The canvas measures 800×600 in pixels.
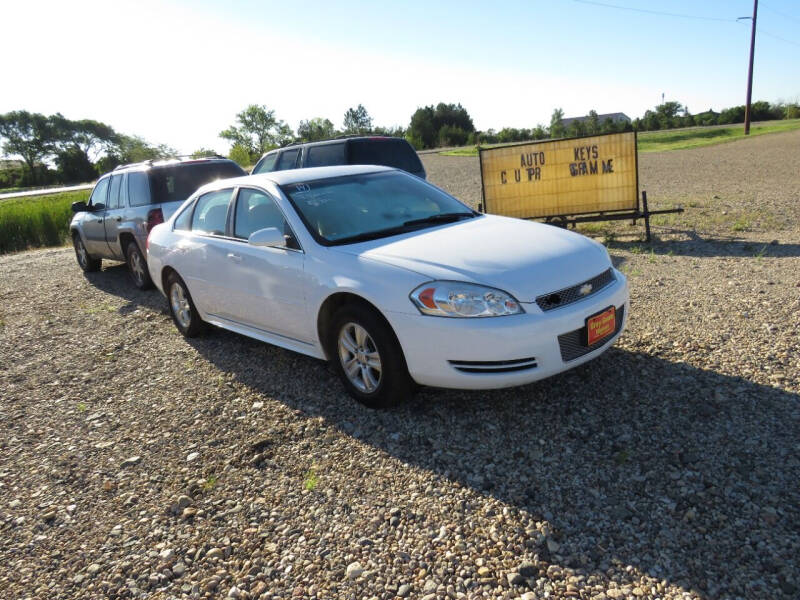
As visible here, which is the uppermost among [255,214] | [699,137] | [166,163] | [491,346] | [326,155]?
[166,163]

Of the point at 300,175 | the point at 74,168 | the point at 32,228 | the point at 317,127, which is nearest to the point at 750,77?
the point at 32,228

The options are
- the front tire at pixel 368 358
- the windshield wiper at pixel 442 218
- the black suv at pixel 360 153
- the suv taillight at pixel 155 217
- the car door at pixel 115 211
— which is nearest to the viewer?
the front tire at pixel 368 358

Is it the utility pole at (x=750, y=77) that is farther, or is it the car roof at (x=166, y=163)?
the utility pole at (x=750, y=77)

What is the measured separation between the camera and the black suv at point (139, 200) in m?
8.33

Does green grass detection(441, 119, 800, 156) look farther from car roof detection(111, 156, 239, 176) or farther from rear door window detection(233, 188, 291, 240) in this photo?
rear door window detection(233, 188, 291, 240)

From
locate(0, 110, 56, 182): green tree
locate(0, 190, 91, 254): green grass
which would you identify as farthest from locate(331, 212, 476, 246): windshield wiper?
locate(0, 110, 56, 182): green tree

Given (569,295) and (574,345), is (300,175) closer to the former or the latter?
(569,295)

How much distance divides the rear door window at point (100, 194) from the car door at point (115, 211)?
0.63 feet

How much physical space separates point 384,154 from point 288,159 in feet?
6.63

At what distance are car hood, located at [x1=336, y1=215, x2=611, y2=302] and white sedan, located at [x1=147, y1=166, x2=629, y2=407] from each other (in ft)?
0.03

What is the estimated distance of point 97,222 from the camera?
9.86 m

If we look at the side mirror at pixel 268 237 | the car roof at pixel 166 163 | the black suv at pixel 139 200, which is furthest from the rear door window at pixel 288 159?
the side mirror at pixel 268 237

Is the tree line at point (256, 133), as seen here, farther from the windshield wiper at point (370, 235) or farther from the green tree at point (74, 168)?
the windshield wiper at point (370, 235)

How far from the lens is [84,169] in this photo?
91.9 metres
